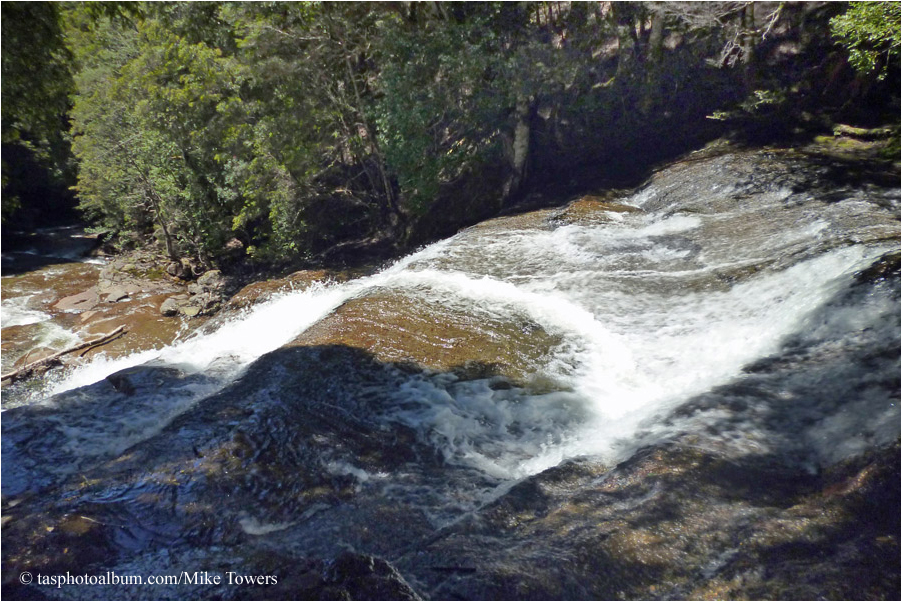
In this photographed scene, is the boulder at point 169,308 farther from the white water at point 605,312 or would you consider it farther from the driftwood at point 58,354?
the white water at point 605,312

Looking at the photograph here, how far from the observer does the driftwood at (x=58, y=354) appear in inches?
361

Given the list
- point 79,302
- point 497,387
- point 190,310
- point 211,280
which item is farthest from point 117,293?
point 497,387

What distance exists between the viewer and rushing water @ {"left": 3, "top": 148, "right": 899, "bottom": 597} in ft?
12.2

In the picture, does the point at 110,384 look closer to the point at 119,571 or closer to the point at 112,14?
the point at 119,571

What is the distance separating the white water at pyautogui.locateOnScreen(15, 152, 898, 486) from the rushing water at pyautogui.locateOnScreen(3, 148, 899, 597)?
3cm

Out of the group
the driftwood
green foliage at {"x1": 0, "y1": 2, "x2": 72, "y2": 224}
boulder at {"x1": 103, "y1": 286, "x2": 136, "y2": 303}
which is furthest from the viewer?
boulder at {"x1": 103, "y1": 286, "x2": 136, "y2": 303}

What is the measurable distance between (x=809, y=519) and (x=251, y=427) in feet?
12.6

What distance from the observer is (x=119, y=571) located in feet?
10.7

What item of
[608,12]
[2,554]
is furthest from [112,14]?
[608,12]

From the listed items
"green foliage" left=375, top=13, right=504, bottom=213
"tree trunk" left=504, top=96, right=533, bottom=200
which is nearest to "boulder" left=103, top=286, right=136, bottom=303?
"green foliage" left=375, top=13, right=504, bottom=213

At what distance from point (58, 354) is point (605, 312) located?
31.9 feet

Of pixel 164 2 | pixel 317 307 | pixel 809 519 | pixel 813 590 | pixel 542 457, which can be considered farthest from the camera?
pixel 164 2

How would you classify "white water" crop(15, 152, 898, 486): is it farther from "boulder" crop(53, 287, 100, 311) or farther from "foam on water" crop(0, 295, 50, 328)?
"boulder" crop(53, 287, 100, 311)

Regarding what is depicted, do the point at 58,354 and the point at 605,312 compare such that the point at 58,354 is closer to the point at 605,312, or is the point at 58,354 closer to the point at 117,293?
the point at 117,293
